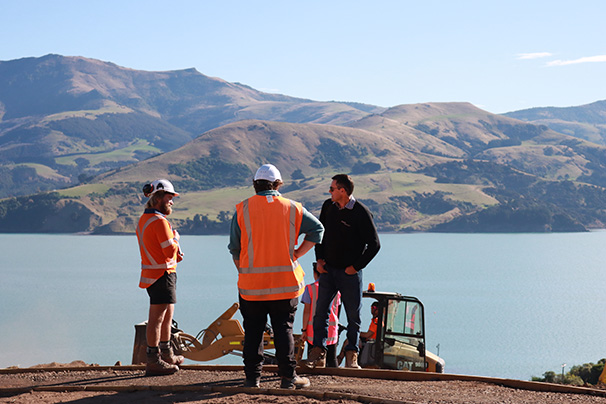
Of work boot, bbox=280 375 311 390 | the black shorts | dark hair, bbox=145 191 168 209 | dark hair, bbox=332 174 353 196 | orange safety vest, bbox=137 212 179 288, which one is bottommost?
work boot, bbox=280 375 311 390

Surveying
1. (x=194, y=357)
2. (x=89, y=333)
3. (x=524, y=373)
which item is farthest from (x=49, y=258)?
(x=194, y=357)

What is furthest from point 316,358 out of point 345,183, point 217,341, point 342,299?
point 217,341

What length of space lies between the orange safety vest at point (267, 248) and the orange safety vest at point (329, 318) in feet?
5.72

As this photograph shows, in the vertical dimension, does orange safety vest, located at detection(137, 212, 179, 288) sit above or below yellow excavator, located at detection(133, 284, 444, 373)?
above

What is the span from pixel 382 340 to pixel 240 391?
342cm

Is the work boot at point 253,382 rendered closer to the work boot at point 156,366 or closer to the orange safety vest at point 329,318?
the work boot at point 156,366

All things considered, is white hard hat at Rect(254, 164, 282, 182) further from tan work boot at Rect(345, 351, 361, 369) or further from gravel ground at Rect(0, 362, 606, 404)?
tan work boot at Rect(345, 351, 361, 369)

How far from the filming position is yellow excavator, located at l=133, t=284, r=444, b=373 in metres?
9.87

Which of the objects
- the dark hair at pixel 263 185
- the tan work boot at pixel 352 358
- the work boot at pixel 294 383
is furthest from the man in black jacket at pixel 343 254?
the dark hair at pixel 263 185

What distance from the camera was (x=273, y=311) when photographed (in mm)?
7102

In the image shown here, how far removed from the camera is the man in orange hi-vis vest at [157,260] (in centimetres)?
799

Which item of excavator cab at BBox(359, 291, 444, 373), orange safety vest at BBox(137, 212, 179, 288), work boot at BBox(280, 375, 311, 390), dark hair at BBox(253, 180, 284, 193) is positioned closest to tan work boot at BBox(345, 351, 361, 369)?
excavator cab at BBox(359, 291, 444, 373)

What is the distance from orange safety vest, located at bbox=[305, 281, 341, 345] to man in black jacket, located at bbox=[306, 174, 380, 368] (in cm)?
15

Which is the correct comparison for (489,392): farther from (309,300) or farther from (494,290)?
(494,290)
